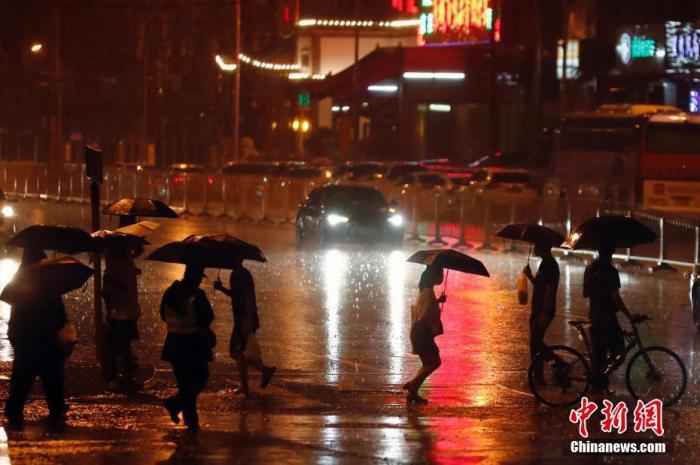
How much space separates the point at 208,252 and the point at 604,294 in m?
3.84

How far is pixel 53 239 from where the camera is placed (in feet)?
40.2

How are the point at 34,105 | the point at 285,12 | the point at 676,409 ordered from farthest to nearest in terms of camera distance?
the point at 285,12 → the point at 34,105 → the point at 676,409

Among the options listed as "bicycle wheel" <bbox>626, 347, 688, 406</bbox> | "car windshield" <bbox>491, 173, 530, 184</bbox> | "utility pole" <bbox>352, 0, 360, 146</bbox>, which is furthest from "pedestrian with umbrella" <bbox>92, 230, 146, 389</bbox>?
"utility pole" <bbox>352, 0, 360, 146</bbox>

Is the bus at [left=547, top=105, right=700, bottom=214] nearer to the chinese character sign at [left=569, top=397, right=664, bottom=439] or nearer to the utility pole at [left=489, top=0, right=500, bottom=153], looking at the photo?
the utility pole at [left=489, top=0, right=500, bottom=153]

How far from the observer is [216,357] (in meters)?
16.4

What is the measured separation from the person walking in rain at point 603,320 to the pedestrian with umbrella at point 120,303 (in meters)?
4.42

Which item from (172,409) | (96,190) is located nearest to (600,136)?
(96,190)

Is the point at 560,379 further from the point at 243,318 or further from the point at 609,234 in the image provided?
the point at 243,318

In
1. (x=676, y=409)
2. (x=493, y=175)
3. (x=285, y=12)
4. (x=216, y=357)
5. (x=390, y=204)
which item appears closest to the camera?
(x=676, y=409)

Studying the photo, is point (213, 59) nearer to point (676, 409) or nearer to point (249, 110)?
point (249, 110)

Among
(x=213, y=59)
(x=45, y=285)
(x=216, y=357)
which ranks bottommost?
(x=216, y=357)

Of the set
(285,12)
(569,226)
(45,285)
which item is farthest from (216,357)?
(285,12)

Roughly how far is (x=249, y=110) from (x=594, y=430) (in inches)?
2878

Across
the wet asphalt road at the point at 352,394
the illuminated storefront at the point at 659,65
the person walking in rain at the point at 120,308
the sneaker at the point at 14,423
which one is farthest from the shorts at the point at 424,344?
the illuminated storefront at the point at 659,65
